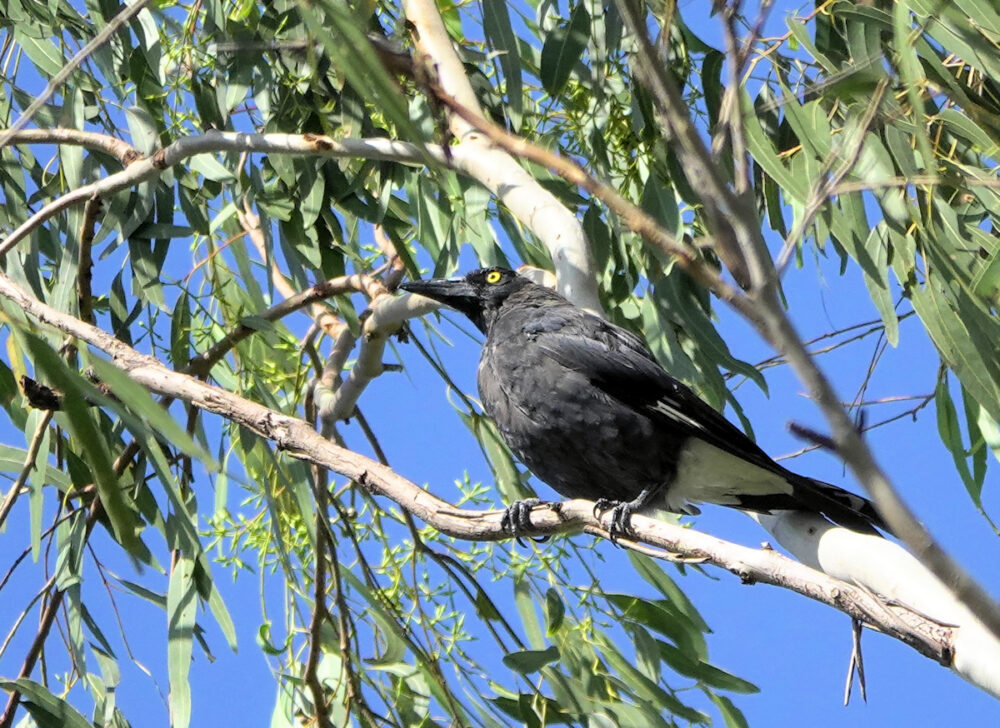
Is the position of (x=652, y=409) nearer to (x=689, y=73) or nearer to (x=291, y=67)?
(x=689, y=73)

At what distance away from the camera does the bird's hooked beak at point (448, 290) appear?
326 centimetres

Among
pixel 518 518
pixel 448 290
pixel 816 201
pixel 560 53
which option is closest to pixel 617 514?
pixel 518 518

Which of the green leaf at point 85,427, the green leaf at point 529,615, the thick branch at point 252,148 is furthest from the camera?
the green leaf at point 529,615

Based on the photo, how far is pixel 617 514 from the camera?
2729 mm

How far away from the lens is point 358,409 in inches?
141

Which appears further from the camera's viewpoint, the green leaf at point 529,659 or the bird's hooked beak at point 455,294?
the bird's hooked beak at point 455,294

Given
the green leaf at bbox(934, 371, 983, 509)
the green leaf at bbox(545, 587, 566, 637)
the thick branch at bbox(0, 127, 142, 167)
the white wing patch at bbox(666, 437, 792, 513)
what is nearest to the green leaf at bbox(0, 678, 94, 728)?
the green leaf at bbox(545, 587, 566, 637)

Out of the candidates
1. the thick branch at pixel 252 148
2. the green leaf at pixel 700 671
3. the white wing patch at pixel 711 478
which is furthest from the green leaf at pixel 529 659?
the thick branch at pixel 252 148

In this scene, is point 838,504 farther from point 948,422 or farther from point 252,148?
point 252,148

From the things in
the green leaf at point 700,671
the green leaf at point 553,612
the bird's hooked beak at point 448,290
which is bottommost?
the green leaf at point 553,612

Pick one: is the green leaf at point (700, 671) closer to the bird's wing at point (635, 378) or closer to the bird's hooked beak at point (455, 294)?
the bird's wing at point (635, 378)

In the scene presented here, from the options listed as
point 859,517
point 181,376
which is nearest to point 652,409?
point 859,517

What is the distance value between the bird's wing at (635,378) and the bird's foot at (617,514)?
0.23m

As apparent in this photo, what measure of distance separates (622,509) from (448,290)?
94 cm
